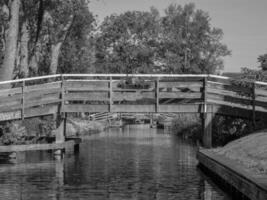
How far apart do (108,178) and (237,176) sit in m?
6.27

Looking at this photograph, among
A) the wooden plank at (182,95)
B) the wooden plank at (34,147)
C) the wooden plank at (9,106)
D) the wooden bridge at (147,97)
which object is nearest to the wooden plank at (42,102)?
the wooden bridge at (147,97)

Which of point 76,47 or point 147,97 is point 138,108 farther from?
point 76,47

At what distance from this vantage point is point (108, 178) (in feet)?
70.2

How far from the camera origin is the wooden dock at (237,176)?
14148 millimetres

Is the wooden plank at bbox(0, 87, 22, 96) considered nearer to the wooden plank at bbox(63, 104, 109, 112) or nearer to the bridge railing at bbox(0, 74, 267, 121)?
the bridge railing at bbox(0, 74, 267, 121)

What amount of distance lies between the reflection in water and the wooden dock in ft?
1.84

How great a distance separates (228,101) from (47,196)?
12573 millimetres

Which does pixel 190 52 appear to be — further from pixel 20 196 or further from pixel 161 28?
pixel 20 196

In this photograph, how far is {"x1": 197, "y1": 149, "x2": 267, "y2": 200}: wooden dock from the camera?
14.1 m

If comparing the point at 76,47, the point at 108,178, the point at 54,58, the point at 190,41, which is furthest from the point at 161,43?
the point at 108,178

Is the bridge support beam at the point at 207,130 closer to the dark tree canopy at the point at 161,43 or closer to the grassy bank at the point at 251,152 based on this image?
the grassy bank at the point at 251,152

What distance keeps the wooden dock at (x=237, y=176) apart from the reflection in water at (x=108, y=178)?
0.56 metres

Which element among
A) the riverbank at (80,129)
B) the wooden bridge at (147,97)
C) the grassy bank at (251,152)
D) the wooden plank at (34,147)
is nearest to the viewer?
the grassy bank at (251,152)

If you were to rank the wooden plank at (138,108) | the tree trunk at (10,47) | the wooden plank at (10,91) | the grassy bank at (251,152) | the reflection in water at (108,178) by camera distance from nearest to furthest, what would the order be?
1. the grassy bank at (251,152)
2. the reflection in water at (108,178)
3. the wooden plank at (10,91)
4. the wooden plank at (138,108)
5. the tree trunk at (10,47)
